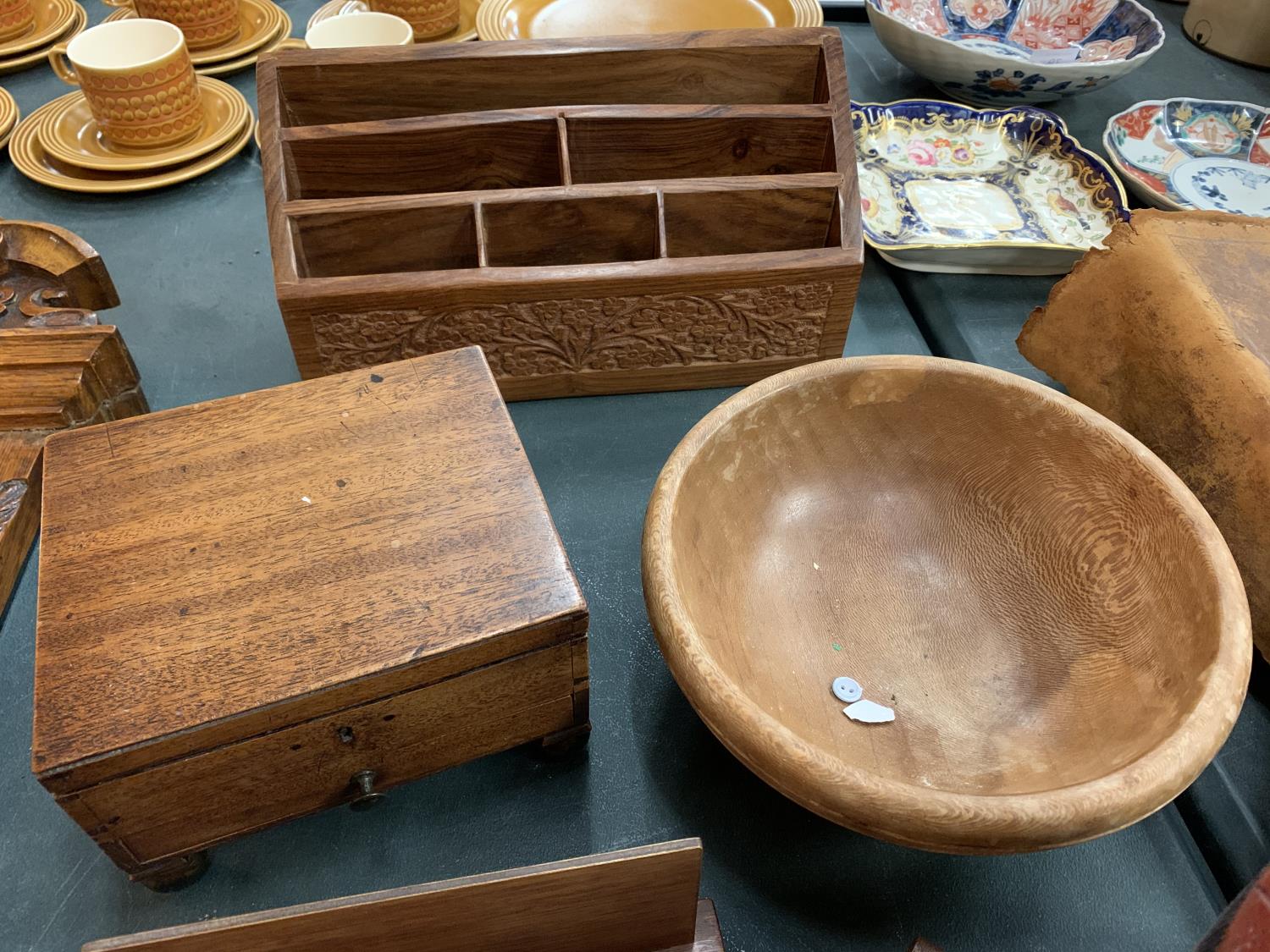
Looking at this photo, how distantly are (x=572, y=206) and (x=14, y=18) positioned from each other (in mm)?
1081

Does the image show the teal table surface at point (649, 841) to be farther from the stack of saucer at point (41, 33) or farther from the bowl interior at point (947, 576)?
the stack of saucer at point (41, 33)

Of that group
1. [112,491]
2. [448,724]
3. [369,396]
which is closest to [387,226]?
[369,396]

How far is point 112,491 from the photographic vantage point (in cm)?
68

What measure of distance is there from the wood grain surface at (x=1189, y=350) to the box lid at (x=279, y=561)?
568mm

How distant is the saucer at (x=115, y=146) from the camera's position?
1.22m

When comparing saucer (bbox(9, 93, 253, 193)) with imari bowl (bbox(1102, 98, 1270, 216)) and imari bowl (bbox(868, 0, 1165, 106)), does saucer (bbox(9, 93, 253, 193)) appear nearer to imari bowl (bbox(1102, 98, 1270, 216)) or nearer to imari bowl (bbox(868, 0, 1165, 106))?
imari bowl (bbox(868, 0, 1165, 106))

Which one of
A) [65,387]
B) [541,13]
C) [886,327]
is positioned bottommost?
[886,327]

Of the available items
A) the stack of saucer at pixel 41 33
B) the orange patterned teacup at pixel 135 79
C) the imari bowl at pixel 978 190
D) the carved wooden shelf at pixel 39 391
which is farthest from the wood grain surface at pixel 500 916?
the stack of saucer at pixel 41 33

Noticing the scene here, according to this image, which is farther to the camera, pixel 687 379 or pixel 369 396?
pixel 687 379

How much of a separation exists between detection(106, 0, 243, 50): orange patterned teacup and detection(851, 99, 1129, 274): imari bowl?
3.12 ft

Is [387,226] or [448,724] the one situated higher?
[387,226]

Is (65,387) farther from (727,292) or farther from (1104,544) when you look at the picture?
(1104,544)

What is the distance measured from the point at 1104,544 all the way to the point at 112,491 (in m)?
0.78

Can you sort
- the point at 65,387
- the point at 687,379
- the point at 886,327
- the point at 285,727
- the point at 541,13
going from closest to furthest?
the point at 285,727 → the point at 65,387 → the point at 687,379 → the point at 886,327 → the point at 541,13
